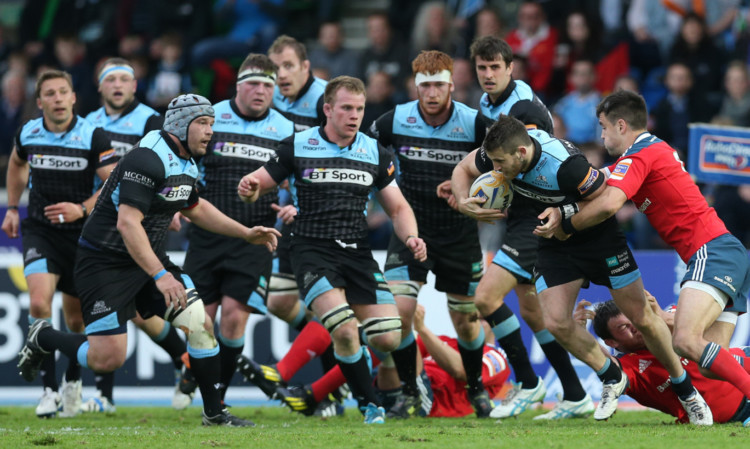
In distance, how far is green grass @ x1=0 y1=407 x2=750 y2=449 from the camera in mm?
6941

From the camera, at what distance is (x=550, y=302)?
8.43m

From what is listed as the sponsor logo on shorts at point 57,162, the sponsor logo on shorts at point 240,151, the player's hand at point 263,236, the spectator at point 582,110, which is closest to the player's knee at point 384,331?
the player's hand at point 263,236

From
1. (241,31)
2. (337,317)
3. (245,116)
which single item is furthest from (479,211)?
(241,31)

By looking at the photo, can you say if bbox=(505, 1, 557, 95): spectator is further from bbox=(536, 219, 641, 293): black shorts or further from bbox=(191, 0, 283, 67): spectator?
bbox=(536, 219, 641, 293): black shorts

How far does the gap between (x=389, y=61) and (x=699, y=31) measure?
4411 mm

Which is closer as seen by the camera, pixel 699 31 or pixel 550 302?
pixel 550 302

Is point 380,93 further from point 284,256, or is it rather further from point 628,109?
point 628,109

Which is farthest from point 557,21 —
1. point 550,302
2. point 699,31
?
point 550,302

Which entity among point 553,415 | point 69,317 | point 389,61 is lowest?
point 553,415

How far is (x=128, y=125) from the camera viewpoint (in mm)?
10602

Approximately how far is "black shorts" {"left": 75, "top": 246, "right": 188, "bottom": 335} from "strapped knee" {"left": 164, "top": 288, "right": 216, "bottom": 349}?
183 millimetres

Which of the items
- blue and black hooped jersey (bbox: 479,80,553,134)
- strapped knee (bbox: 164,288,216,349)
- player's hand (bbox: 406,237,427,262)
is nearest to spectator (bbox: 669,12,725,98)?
blue and black hooped jersey (bbox: 479,80,553,134)

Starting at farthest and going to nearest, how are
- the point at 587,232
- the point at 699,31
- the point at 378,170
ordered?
the point at 699,31, the point at 378,170, the point at 587,232

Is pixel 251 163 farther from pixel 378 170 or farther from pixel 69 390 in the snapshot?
pixel 69 390
